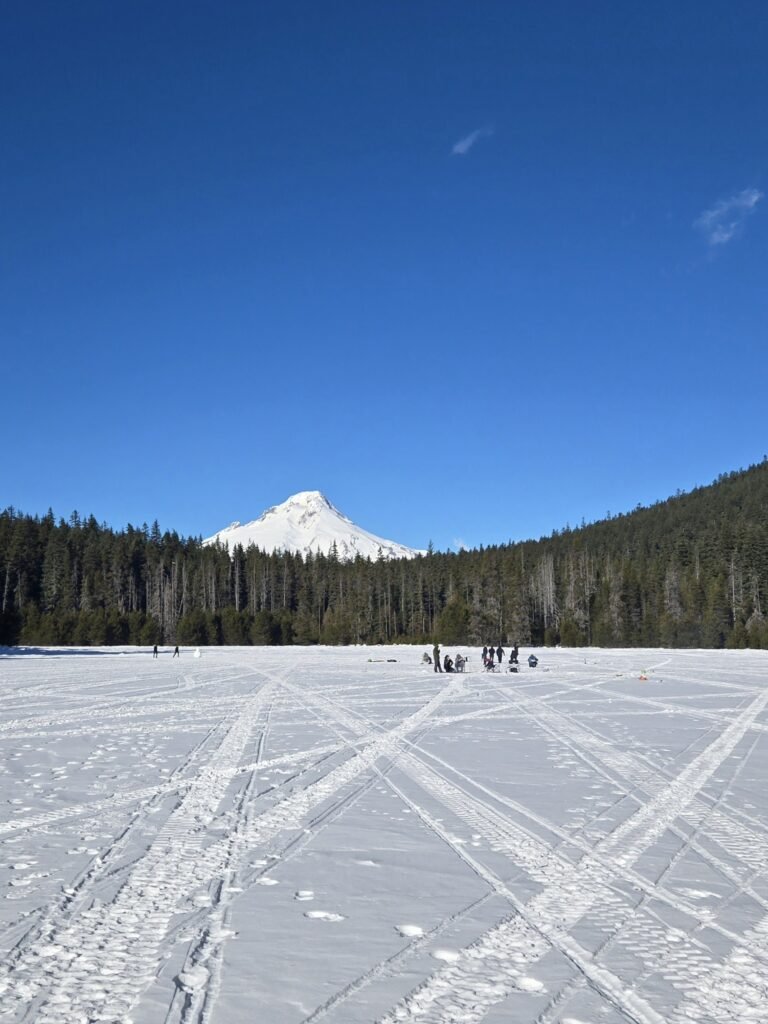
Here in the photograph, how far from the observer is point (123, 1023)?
12.3ft

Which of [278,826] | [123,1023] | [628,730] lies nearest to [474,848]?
[278,826]

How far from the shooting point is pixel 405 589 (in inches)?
4678

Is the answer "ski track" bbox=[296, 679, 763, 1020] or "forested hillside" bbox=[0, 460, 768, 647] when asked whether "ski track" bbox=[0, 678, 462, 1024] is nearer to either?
"ski track" bbox=[296, 679, 763, 1020]

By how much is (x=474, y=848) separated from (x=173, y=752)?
652cm

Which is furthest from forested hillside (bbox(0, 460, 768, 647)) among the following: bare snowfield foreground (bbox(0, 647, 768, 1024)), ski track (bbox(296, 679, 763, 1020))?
ski track (bbox(296, 679, 763, 1020))

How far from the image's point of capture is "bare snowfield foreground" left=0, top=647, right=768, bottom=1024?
4094 millimetres

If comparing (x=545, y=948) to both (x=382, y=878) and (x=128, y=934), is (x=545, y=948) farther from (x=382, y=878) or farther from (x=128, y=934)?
(x=128, y=934)

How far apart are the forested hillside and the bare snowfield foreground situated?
58070 mm

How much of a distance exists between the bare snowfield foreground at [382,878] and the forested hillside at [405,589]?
2286 inches

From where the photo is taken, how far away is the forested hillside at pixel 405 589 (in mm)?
80312

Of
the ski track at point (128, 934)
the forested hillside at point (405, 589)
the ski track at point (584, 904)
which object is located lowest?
the ski track at point (584, 904)

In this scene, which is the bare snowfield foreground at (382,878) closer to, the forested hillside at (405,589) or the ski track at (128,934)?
the ski track at (128,934)

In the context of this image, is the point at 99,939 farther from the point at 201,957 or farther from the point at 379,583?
the point at 379,583

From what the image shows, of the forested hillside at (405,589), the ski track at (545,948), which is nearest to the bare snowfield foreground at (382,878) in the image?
the ski track at (545,948)
